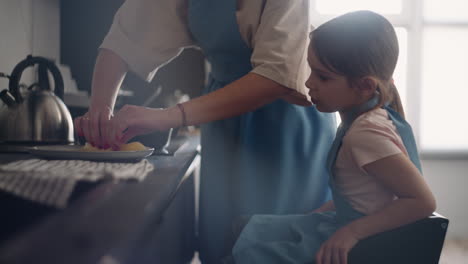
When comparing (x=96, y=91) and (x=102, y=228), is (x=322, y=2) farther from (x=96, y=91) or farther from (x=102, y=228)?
(x=102, y=228)

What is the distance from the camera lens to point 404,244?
2.28 ft

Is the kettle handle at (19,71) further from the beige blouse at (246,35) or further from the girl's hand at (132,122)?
the girl's hand at (132,122)

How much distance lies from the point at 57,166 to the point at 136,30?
54 cm

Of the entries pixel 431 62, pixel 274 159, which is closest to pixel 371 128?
pixel 274 159

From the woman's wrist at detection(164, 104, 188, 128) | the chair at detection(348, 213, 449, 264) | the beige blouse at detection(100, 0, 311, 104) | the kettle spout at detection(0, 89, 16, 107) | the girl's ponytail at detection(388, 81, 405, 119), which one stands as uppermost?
the beige blouse at detection(100, 0, 311, 104)

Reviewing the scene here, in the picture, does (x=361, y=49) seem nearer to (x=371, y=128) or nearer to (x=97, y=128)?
(x=371, y=128)

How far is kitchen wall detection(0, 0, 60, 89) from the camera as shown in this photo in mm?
1622

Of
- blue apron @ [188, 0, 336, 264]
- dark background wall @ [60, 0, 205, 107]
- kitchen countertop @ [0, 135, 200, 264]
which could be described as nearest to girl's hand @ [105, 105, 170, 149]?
kitchen countertop @ [0, 135, 200, 264]

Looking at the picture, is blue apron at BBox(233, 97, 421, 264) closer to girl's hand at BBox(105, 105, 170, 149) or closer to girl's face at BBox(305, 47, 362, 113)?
girl's face at BBox(305, 47, 362, 113)

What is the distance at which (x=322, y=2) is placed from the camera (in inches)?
132

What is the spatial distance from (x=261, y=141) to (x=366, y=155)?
14.8 inches

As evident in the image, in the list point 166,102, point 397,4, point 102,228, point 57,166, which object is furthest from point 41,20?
point 397,4

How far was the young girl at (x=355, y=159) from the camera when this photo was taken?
75cm

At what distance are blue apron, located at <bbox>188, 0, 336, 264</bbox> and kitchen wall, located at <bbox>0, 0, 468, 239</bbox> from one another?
902mm
